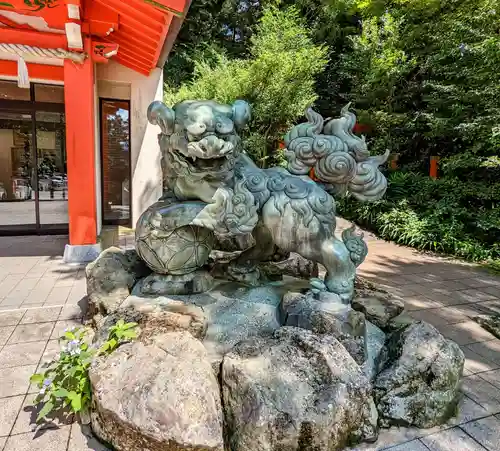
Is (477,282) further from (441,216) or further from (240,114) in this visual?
(240,114)

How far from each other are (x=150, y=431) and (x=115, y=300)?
42.9 inches

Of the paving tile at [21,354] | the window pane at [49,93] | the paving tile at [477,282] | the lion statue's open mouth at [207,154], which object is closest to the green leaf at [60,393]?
the paving tile at [21,354]

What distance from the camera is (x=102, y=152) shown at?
7520mm

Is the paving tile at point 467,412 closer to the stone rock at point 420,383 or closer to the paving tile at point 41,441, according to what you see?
the stone rock at point 420,383

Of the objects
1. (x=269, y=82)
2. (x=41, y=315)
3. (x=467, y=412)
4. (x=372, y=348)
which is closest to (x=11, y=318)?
(x=41, y=315)

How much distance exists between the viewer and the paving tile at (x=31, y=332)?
270 cm

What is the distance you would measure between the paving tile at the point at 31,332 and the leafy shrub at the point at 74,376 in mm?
886

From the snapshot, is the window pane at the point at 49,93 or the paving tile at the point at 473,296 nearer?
the paving tile at the point at 473,296

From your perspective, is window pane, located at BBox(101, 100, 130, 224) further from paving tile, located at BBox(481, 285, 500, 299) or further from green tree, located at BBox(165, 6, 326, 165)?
paving tile, located at BBox(481, 285, 500, 299)

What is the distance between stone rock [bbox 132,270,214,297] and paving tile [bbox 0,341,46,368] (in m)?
0.80

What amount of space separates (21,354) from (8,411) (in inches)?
25.7

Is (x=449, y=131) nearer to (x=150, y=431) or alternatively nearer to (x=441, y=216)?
(x=441, y=216)

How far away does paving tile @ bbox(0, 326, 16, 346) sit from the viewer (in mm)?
2670

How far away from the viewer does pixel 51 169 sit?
6992 millimetres
